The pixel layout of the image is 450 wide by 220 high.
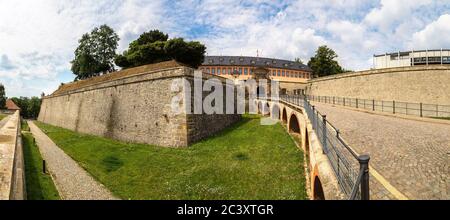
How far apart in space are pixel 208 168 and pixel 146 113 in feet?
28.9

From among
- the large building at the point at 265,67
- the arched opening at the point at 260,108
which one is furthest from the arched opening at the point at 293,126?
the large building at the point at 265,67

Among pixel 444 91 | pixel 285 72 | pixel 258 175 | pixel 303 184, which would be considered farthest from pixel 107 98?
pixel 285 72

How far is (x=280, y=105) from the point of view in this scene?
26688mm

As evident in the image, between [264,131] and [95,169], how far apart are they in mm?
11966

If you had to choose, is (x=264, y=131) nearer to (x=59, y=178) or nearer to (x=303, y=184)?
(x=303, y=184)

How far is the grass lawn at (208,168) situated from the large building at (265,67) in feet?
139

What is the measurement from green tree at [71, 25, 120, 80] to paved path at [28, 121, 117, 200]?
30.5 m

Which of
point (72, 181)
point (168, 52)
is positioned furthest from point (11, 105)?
point (72, 181)

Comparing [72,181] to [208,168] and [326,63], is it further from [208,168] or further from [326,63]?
[326,63]

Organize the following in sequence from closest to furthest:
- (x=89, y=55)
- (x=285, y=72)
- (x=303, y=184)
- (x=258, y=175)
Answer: (x=303, y=184), (x=258, y=175), (x=89, y=55), (x=285, y=72)

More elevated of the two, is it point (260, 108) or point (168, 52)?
point (168, 52)

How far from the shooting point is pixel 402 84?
29.7 m

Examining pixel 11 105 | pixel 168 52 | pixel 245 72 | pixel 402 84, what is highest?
pixel 245 72
